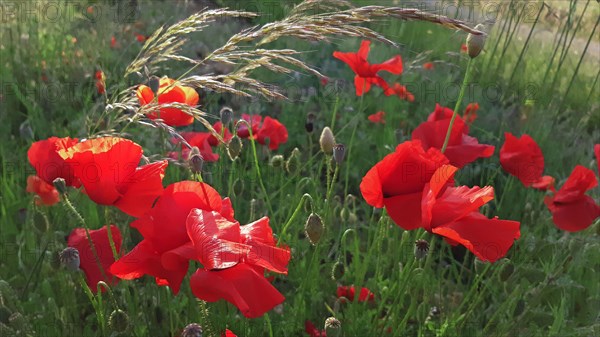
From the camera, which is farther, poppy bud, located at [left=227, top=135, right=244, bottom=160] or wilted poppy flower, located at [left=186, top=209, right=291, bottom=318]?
poppy bud, located at [left=227, top=135, right=244, bottom=160]

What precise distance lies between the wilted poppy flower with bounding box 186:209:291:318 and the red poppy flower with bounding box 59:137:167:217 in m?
0.15

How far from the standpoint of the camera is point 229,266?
2.91 feet

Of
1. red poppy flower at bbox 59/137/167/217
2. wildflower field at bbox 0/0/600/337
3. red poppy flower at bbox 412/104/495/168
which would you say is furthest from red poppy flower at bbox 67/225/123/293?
red poppy flower at bbox 412/104/495/168

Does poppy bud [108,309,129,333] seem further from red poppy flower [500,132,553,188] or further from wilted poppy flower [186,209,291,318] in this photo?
red poppy flower [500,132,553,188]

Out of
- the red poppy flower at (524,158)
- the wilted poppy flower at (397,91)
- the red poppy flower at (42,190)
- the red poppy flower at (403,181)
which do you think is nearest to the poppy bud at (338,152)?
the red poppy flower at (403,181)

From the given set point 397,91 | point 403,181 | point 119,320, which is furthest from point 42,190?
point 397,91

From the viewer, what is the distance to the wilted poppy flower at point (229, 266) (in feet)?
2.93

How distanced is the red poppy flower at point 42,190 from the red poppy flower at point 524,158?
44.9 inches

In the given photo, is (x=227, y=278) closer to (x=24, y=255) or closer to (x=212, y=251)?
(x=212, y=251)

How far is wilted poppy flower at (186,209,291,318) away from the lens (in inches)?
35.2

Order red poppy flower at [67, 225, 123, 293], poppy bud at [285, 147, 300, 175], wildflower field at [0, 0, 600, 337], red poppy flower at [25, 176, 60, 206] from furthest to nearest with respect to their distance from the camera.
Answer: red poppy flower at [25, 176, 60, 206]
poppy bud at [285, 147, 300, 175]
red poppy flower at [67, 225, 123, 293]
wildflower field at [0, 0, 600, 337]

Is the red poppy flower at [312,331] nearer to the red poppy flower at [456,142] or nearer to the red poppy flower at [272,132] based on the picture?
the red poppy flower at [456,142]

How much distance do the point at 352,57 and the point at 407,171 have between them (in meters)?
0.88

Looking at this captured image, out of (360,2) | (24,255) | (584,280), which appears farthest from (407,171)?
(360,2)
